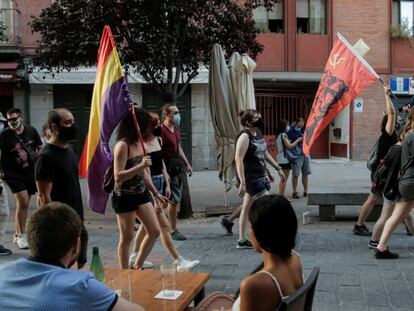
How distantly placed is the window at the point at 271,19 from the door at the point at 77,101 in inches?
277

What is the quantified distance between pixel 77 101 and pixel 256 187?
1348 centimetres

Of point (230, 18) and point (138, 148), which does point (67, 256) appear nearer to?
point (138, 148)

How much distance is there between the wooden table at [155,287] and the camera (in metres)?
3.06

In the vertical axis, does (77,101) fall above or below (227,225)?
above

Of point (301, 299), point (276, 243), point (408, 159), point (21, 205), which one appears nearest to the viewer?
point (301, 299)

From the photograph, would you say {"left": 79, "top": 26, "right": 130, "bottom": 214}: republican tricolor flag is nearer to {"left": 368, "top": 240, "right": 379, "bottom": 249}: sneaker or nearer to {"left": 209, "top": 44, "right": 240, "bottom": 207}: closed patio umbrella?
{"left": 368, "top": 240, "right": 379, "bottom": 249}: sneaker

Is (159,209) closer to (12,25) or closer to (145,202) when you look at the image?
(145,202)

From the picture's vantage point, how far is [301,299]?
7.76 feet

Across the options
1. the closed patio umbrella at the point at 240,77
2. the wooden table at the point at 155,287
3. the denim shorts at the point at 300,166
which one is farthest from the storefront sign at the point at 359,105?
the wooden table at the point at 155,287

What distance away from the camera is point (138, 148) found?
5.32 m

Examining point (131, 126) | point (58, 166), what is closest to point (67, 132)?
point (58, 166)

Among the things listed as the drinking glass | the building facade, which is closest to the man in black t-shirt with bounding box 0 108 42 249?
the drinking glass

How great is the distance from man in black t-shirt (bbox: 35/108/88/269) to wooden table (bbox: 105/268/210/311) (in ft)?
2.36

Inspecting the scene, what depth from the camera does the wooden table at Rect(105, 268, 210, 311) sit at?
3.06 meters
